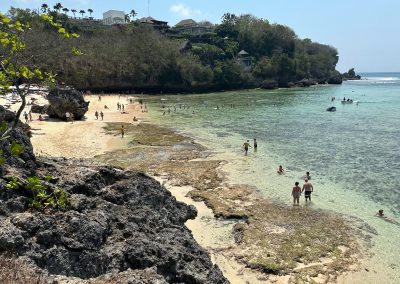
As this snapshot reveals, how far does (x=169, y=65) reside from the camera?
Answer: 329 feet

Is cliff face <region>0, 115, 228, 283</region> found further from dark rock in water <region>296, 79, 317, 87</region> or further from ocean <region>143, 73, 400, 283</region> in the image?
dark rock in water <region>296, 79, 317, 87</region>

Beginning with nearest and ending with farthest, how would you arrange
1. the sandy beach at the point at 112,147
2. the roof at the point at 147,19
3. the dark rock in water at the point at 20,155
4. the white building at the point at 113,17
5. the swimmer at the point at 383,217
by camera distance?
Result: the dark rock in water at the point at 20,155, the sandy beach at the point at 112,147, the swimmer at the point at 383,217, the roof at the point at 147,19, the white building at the point at 113,17

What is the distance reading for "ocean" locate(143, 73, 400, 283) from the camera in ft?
60.6

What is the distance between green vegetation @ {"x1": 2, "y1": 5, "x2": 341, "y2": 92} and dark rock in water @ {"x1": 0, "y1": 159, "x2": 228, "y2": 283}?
64.5 m

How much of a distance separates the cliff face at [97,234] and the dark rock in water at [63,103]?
119 ft

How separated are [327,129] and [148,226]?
3980cm

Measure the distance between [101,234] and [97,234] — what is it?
110 millimetres

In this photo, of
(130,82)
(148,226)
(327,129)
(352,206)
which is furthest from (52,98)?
(130,82)

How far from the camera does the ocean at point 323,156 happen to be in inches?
728

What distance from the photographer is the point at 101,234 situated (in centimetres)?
676

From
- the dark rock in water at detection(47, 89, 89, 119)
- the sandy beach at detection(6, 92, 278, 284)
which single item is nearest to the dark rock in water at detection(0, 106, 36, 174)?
the sandy beach at detection(6, 92, 278, 284)

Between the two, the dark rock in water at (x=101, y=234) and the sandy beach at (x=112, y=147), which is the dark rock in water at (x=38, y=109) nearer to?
the sandy beach at (x=112, y=147)

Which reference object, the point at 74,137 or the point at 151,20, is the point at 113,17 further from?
the point at 74,137

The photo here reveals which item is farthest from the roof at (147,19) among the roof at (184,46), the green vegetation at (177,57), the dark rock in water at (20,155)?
the dark rock in water at (20,155)
